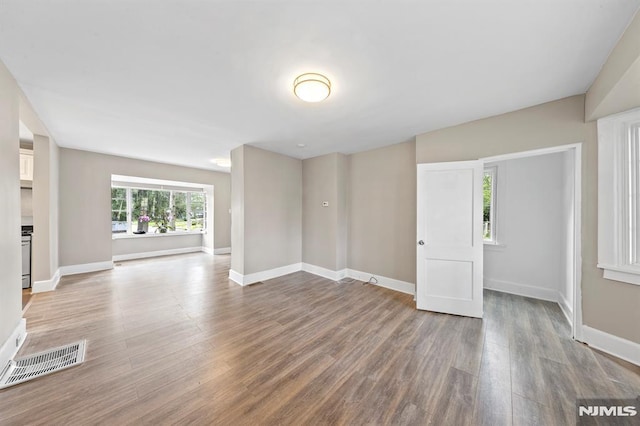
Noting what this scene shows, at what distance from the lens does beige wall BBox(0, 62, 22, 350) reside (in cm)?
195

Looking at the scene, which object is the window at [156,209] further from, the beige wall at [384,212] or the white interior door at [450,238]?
the white interior door at [450,238]

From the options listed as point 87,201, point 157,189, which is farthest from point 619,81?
point 157,189

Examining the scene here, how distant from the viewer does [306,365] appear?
204 cm

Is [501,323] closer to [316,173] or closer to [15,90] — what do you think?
[316,173]

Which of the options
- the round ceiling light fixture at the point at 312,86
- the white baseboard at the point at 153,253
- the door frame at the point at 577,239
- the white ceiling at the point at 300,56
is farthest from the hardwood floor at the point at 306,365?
the white baseboard at the point at 153,253

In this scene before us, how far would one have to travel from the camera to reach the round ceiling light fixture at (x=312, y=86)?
6.71 feet

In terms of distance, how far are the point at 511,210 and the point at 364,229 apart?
97.7 inches

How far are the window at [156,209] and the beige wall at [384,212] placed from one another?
5687 millimetres

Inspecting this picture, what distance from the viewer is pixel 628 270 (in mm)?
2078

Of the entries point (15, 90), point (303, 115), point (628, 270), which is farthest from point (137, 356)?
point (628, 270)

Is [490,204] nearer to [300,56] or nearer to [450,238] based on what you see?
[450,238]

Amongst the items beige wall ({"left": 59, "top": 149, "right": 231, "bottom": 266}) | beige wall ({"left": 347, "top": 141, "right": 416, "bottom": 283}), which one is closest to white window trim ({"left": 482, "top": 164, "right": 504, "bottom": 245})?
beige wall ({"left": 347, "top": 141, "right": 416, "bottom": 283})

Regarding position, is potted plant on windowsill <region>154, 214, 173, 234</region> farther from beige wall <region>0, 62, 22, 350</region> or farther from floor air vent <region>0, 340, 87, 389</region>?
floor air vent <region>0, 340, 87, 389</region>

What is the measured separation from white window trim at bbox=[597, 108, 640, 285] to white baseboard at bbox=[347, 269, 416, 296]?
2171mm
